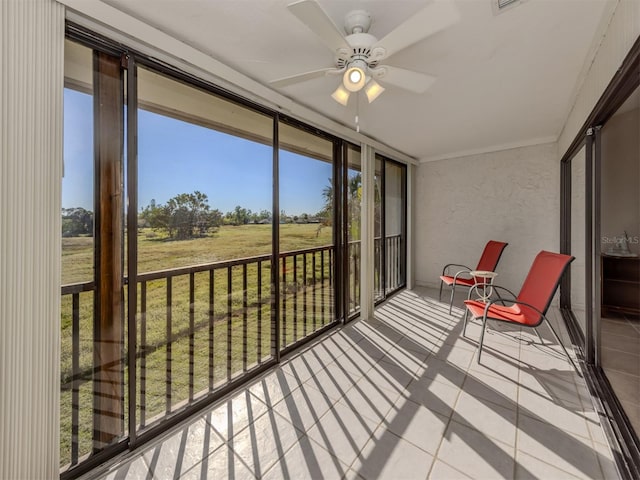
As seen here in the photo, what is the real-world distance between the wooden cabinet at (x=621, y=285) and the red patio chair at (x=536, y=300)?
1360mm

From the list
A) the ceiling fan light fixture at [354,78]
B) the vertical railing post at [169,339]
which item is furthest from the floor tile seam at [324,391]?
the ceiling fan light fixture at [354,78]

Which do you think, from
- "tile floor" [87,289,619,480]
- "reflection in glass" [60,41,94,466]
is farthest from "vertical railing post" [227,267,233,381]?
"reflection in glass" [60,41,94,466]

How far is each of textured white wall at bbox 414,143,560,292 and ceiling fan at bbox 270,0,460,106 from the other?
3.31 meters

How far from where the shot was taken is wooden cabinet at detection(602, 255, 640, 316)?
10.8ft

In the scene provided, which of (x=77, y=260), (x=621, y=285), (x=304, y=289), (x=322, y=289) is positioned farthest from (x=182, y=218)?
(x=621, y=285)

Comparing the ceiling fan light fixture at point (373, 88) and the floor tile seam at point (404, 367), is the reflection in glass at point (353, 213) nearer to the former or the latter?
the floor tile seam at point (404, 367)

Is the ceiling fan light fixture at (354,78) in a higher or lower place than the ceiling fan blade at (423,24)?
lower

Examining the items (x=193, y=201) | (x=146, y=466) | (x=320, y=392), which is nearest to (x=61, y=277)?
(x=193, y=201)

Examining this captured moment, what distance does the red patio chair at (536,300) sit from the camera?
2.43m

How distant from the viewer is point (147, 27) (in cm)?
157

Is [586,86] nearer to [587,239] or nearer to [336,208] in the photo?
[587,239]

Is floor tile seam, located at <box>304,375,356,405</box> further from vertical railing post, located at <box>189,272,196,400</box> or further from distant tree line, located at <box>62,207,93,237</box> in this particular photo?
distant tree line, located at <box>62,207,93,237</box>

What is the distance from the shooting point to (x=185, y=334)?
7.18 ft

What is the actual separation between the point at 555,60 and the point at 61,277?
3380mm
